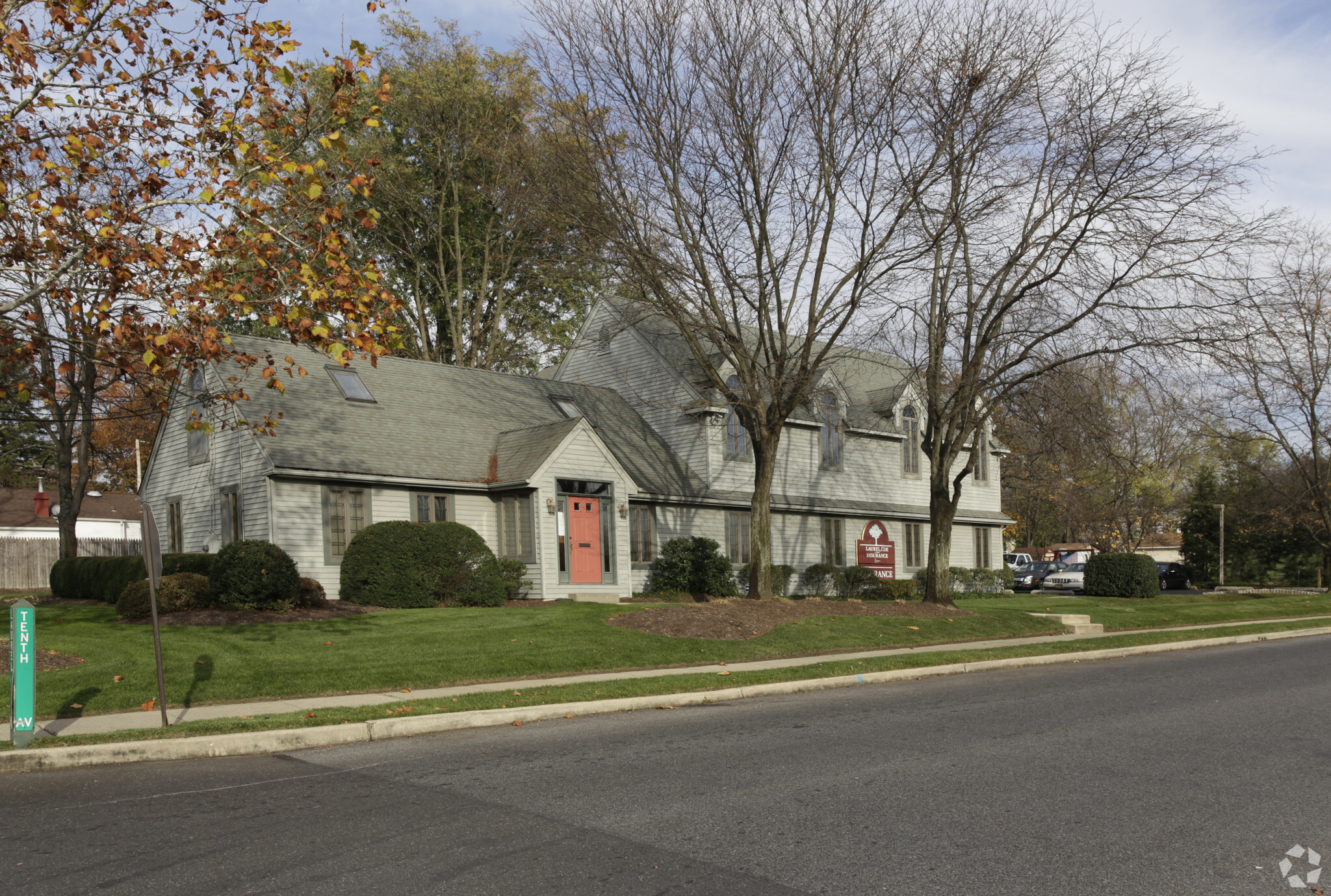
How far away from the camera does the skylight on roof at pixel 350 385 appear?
26.3m

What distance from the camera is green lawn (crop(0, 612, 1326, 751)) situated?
9.78 meters

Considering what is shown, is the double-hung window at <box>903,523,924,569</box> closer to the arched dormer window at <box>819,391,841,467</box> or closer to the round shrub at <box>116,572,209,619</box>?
the arched dormer window at <box>819,391,841,467</box>

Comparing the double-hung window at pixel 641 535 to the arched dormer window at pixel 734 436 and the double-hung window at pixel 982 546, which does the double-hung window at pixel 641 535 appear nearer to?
the arched dormer window at pixel 734 436

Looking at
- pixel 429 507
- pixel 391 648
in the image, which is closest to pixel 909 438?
pixel 429 507

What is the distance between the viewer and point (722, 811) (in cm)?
693

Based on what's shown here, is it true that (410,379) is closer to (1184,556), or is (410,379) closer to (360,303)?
(360,303)

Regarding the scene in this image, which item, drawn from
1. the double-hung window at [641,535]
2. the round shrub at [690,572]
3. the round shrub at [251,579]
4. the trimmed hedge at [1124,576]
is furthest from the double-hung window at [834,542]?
the round shrub at [251,579]

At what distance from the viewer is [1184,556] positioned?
59.2 m

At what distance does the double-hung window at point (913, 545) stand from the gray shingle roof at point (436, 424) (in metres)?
10.1

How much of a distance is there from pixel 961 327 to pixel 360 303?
56.6 feet

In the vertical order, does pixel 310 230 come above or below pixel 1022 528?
above

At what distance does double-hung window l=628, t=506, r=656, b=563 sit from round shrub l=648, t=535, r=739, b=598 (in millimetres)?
419

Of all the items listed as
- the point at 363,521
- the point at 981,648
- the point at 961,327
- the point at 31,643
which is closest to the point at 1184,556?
the point at 961,327

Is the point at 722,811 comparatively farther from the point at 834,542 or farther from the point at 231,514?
the point at 834,542
